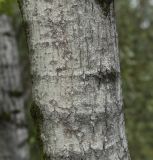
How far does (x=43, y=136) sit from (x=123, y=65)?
4.53 metres

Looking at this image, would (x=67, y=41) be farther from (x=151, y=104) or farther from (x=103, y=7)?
(x=151, y=104)

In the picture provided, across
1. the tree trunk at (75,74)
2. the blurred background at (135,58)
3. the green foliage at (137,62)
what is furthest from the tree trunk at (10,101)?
the tree trunk at (75,74)

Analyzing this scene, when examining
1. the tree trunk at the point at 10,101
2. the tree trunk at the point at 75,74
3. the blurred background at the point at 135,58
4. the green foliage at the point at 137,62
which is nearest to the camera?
the tree trunk at the point at 75,74

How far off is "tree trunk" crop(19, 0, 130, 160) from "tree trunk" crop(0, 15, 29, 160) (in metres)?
4.02

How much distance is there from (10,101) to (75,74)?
4.16 metres

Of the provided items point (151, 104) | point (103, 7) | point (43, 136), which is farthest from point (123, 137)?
point (151, 104)

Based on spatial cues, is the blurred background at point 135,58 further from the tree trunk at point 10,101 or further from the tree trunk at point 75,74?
the tree trunk at point 75,74

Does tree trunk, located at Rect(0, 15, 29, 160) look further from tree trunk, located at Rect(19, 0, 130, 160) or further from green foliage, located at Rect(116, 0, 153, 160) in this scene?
tree trunk, located at Rect(19, 0, 130, 160)

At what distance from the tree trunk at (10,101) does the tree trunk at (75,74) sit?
13.2ft

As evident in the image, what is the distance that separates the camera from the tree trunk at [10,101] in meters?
6.02

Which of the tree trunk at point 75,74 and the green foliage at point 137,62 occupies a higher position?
the tree trunk at point 75,74

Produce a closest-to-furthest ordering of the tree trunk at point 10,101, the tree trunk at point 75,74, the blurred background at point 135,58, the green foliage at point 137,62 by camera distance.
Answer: the tree trunk at point 75,74
the tree trunk at point 10,101
the blurred background at point 135,58
the green foliage at point 137,62

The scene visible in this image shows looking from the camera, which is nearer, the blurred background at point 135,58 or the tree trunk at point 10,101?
the tree trunk at point 10,101

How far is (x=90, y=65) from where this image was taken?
1970 mm
